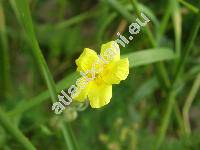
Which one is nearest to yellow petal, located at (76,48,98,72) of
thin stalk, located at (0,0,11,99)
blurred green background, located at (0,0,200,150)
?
blurred green background, located at (0,0,200,150)

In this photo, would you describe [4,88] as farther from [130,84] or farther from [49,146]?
[130,84]

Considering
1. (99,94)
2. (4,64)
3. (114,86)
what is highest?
(4,64)

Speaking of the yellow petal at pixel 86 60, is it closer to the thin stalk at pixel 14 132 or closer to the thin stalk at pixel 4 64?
the thin stalk at pixel 14 132

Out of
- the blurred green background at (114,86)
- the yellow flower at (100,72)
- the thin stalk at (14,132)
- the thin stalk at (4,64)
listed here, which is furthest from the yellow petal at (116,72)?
the thin stalk at (4,64)

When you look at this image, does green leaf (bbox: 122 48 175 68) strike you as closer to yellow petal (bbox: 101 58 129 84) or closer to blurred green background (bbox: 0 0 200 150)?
blurred green background (bbox: 0 0 200 150)

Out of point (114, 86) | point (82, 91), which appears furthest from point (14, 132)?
point (114, 86)

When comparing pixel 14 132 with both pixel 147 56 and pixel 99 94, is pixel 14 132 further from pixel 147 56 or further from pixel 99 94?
pixel 147 56
